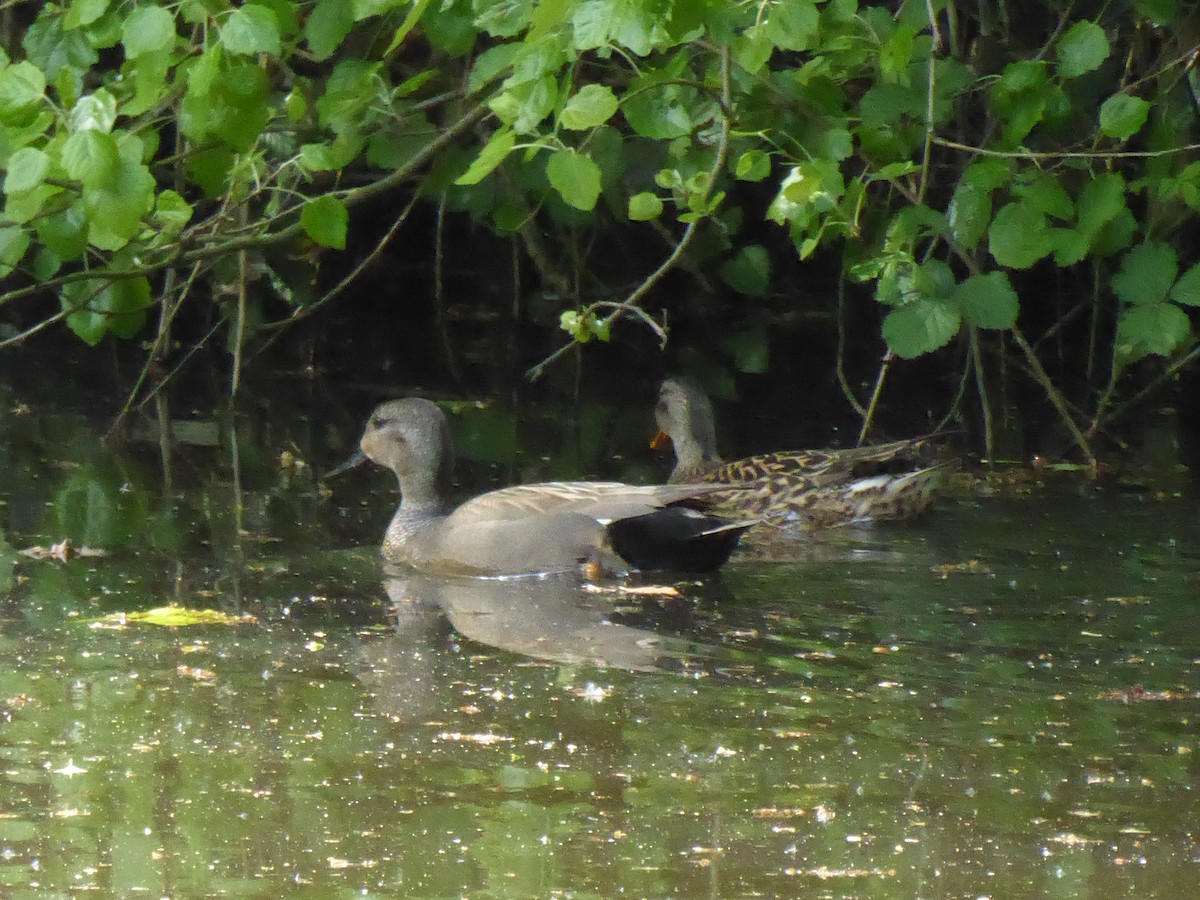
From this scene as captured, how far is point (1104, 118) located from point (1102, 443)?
3.11 metres

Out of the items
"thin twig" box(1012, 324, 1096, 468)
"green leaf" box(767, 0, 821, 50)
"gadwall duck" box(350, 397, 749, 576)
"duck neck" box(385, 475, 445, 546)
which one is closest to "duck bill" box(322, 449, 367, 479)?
"duck neck" box(385, 475, 445, 546)

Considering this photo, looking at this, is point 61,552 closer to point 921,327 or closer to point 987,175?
point 921,327

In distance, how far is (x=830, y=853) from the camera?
161 inches

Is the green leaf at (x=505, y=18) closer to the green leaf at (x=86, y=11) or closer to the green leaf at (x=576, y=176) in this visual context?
the green leaf at (x=576, y=176)

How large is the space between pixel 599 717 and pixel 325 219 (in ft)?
10.6

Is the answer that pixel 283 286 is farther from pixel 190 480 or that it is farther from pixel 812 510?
pixel 812 510

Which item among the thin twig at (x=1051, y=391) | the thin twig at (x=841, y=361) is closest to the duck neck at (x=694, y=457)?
the thin twig at (x=841, y=361)

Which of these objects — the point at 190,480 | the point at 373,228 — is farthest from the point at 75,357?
the point at 190,480

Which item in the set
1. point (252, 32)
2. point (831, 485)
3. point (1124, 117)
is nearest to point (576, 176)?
point (252, 32)

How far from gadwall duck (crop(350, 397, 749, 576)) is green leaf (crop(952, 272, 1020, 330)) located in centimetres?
150

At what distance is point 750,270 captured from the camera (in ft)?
39.0

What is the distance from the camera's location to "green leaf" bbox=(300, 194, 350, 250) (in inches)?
302

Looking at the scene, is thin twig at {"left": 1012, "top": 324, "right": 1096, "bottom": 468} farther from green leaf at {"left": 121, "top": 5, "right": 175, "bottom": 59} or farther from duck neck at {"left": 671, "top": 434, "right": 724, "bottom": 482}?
green leaf at {"left": 121, "top": 5, "right": 175, "bottom": 59}

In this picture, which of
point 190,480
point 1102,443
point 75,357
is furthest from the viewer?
point 75,357
